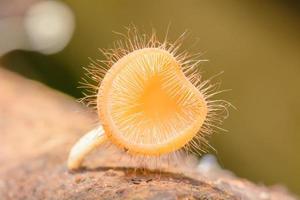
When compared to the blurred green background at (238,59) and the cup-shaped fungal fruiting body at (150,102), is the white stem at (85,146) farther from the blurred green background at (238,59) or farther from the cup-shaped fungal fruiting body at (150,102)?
the blurred green background at (238,59)

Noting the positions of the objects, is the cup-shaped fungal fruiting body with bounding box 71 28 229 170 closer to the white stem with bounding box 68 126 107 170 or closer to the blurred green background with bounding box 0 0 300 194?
the white stem with bounding box 68 126 107 170

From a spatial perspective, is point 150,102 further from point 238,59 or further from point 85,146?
point 238,59

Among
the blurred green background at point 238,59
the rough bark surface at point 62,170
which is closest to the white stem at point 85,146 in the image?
the rough bark surface at point 62,170

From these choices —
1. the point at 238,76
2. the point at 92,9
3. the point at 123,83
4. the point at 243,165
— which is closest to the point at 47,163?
the point at 123,83

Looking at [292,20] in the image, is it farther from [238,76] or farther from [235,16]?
[238,76]

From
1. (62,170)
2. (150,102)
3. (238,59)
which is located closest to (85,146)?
(62,170)

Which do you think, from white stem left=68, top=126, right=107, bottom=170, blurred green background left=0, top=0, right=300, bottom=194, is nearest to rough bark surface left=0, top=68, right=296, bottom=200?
white stem left=68, top=126, right=107, bottom=170
